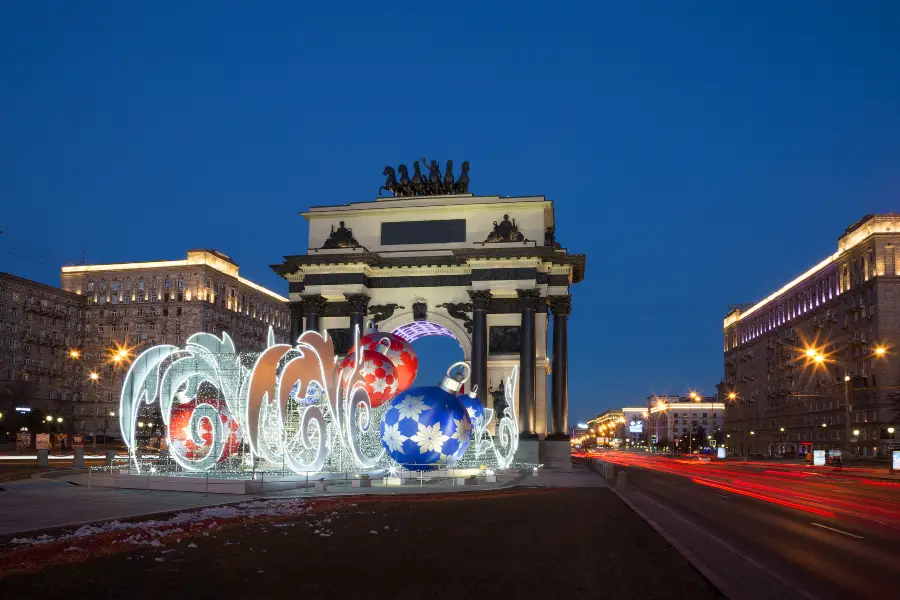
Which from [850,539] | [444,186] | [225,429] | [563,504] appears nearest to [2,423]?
[444,186]

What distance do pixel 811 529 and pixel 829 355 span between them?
7381cm

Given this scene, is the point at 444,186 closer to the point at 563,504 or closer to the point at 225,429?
the point at 225,429

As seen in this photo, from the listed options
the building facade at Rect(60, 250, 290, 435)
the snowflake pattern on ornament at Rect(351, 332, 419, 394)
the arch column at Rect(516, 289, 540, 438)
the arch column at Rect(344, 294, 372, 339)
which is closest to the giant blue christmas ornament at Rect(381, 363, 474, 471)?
the snowflake pattern on ornament at Rect(351, 332, 419, 394)

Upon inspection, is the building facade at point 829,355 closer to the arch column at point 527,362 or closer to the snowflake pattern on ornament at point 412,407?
the arch column at point 527,362

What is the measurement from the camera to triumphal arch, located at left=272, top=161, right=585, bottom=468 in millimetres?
57062

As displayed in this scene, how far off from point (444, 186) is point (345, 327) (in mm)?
12969

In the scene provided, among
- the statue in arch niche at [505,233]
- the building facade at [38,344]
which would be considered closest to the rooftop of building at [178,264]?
the building facade at [38,344]

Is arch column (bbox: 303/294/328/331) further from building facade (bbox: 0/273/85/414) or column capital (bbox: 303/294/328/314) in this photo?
building facade (bbox: 0/273/85/414)

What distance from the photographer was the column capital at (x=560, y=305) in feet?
194

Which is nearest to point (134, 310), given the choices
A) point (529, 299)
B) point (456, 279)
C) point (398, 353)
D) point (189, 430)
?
point (456, 279)

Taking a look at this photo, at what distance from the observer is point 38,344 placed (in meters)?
120

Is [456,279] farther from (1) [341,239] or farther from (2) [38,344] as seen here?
(2) [38,344]

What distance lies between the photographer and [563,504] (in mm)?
25547

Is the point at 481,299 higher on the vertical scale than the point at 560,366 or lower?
higher
